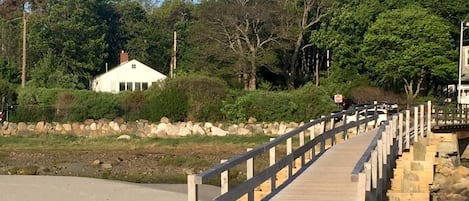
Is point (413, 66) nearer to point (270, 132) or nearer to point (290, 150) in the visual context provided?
point (270, 132)

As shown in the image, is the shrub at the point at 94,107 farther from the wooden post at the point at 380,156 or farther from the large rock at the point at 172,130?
the wooden post at the point at 380,156

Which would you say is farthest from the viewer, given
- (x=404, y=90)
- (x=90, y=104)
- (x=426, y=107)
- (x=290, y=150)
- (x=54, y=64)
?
(x=54, y=64)

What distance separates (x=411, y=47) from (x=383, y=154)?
3906cm

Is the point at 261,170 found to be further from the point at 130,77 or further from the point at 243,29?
the point at 130,77

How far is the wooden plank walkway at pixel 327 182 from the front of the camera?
11.8 m

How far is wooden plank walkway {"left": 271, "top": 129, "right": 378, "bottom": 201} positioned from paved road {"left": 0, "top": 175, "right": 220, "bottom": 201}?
5.50 meters

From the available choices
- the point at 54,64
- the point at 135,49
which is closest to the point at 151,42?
the point at 135,49

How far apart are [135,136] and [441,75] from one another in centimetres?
2214

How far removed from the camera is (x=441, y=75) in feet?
175

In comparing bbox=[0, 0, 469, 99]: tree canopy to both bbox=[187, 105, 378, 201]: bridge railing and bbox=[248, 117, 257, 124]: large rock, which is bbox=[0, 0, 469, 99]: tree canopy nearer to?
bbox=[248, 117, 257, 124]: large rock

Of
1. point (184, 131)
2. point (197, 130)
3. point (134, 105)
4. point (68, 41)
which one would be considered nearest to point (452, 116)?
point (197, 130)

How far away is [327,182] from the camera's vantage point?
13328 millimetres

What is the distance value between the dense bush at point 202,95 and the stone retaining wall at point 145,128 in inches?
50.7

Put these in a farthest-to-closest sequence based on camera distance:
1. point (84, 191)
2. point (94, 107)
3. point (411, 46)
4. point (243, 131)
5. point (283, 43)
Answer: point (283, 43) → point (411, 46) → point (94, 107) → point (243, 131) → point (84, 191)
